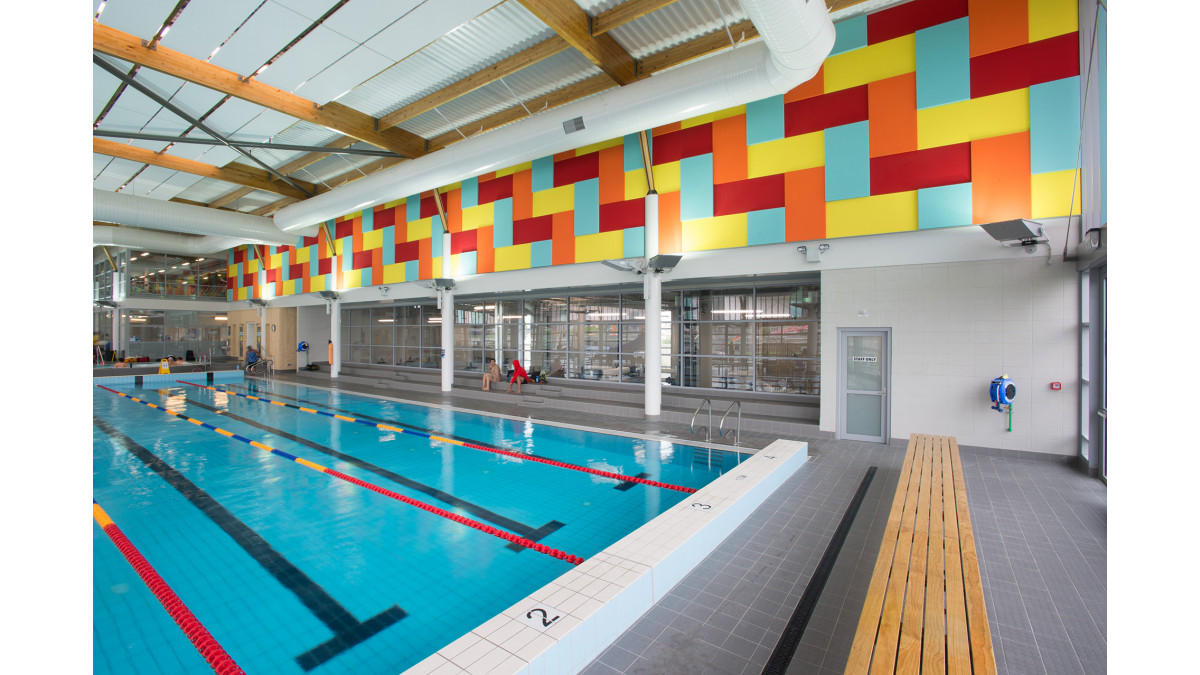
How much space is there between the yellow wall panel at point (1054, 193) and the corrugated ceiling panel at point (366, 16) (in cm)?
798

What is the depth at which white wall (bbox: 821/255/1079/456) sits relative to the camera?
246 inches

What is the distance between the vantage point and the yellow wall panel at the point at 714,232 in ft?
27.8

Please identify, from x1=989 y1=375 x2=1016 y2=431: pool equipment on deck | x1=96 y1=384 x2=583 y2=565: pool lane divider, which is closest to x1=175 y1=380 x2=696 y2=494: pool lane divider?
x1=96 y1=384 x2=583 y2=565: pool lane divider

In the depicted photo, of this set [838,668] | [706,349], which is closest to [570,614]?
[838,668]

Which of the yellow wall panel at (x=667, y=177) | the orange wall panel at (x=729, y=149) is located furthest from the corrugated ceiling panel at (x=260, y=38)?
the orange wall panel at (x=729, y=149)

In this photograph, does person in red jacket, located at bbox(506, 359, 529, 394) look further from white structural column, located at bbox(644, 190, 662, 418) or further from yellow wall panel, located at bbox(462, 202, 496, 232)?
white structural column, located at bbox(644, 190, 662, 418)

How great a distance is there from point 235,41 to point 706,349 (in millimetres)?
10131

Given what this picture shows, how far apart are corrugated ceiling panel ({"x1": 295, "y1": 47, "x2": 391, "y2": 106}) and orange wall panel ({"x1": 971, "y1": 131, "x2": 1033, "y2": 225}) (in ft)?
28.2

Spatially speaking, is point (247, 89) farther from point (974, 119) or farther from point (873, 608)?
point (974, 119)

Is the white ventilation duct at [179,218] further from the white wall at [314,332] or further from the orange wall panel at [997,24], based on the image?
the orange wall panel at [997,24]

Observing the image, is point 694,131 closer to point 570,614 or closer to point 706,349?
point 706,349

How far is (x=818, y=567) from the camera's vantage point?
3582 millimetres

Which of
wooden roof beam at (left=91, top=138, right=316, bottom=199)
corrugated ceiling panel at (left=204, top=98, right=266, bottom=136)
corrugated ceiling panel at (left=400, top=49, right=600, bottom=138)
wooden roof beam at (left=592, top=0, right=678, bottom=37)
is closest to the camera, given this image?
wooden roof beam at (left=592, top=0, right=678, bottom=37)

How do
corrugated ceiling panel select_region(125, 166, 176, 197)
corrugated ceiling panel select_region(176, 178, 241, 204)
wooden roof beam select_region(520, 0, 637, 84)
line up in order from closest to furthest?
wooden roof beam select_region(520, 0, 637, 84) → corrugated ceiling panel select_region(125, 166, 176, 197) → corrugated ceiling panel select_region(176, 178, 241, 204)
